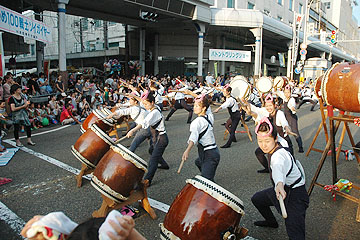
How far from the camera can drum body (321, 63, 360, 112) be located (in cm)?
358

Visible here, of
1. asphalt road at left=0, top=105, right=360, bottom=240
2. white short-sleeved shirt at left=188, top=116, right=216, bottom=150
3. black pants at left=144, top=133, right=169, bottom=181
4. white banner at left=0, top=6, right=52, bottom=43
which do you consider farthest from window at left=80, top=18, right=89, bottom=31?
white short-sleeved shirt at left=188, top=116, right=216, bottom=150

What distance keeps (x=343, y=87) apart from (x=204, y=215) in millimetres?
2681

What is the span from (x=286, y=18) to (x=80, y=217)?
37.0 metres

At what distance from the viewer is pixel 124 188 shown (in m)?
3.35

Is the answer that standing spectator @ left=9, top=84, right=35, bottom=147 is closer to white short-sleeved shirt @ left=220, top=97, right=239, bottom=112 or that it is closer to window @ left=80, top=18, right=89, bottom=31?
white short-sleeved shirt @ left=220, top=97, right=239, bottom=112

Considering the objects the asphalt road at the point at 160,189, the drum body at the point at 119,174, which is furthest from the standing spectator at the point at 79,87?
the drum body at the point at 119,174

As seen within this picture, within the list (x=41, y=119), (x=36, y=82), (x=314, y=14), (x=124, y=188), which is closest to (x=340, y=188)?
(x=124, y=188)

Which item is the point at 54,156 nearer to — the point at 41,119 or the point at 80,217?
the point at 80,217

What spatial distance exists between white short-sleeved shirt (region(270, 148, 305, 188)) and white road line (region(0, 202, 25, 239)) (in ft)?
9.57

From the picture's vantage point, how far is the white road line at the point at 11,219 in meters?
3.32

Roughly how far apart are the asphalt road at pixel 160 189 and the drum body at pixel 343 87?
1.46 meters

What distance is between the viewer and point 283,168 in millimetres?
2607

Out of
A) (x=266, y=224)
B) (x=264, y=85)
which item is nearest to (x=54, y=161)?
(x=266, y=224)

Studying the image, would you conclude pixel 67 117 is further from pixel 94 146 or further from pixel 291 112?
pixel 291 112
